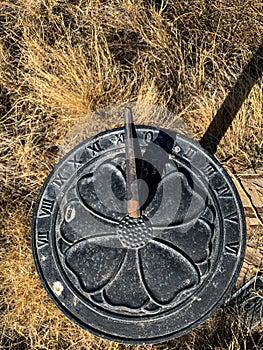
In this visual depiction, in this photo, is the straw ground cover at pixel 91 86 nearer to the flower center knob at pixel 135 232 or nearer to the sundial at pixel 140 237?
the sundial at pixel 140 237

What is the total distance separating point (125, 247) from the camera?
286cm

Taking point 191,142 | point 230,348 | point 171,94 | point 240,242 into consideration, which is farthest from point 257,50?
point 230,348

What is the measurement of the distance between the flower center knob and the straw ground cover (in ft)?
2.04

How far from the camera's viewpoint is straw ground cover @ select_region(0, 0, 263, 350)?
3211mm

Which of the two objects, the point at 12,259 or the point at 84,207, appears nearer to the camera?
the point at 84,207

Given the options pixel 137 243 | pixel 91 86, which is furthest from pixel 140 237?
pixel 91 86

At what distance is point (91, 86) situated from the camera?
3.51 meters

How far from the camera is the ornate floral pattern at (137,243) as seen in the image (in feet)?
9.14

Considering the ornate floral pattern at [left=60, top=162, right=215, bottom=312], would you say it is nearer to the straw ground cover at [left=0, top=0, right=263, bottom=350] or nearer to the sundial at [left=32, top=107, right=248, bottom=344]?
the sundial at [left=32, top=107, right=248, bottom=344]

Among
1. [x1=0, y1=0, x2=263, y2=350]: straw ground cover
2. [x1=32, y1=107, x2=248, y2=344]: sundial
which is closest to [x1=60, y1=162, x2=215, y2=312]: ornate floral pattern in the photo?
[x1=32, y1=107, x2=248, y2=344]: sundial

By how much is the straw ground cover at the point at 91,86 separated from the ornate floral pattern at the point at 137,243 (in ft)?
1.50

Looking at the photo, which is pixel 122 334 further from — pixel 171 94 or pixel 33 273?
pixel 171 94

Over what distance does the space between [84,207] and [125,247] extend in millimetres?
305

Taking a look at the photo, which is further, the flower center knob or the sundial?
the flower center knob
